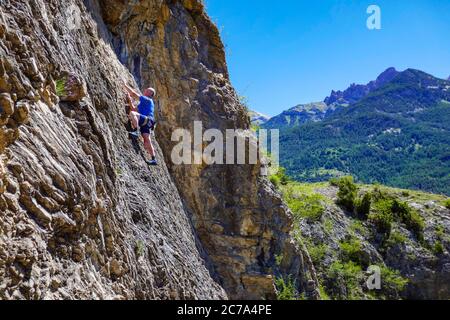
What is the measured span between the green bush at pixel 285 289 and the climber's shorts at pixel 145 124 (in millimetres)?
8436

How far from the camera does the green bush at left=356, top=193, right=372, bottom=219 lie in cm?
3422

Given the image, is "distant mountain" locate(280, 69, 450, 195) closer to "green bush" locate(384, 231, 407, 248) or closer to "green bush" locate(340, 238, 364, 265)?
"green bush" locate(384, 231, 407, 248)

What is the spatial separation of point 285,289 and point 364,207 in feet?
66.4

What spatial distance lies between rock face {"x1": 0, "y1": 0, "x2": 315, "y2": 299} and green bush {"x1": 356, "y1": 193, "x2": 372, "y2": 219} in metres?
17.5

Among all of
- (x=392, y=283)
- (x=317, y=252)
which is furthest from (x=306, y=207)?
(x=392, y=283)

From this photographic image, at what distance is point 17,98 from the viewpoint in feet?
17.7

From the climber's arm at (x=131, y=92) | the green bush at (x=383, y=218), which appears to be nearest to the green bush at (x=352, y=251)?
the green bush at (x=383, y=218)

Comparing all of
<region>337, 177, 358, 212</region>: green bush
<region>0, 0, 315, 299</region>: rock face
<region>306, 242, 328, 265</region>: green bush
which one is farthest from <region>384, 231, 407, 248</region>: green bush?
<region>0, 0, 315, 299</region>: rock face

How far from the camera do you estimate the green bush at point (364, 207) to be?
34.2m

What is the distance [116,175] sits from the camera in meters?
7.67

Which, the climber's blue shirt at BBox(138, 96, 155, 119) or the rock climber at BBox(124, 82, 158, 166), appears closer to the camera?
the rock climber at BBox(124, 82, 158, 166)

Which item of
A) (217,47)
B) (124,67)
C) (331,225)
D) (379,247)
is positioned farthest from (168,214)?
(379,247)

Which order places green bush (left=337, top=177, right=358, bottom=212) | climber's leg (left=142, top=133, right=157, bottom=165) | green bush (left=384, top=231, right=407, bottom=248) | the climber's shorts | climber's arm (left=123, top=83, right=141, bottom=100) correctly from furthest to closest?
green bush (left=337, top=177, right=358, bottom=212) → green bush (left=384, top=231, right=407, bottom=248) → climber's arm (left=123, top=83, right=141, bottom=100) → climber's leg (left=142, top=133, right=157, bottom=165) → the climber's shorts

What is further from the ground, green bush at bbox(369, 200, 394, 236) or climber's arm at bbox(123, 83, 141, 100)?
climber's arm at bbox(123, 83, 141, 100)
